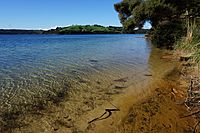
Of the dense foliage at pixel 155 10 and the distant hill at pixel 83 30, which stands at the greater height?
the dense foliage at pixel 155 10

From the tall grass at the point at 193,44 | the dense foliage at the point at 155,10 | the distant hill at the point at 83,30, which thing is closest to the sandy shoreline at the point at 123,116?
the tall grass at the point at 193,44

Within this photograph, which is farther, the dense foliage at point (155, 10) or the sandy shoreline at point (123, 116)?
the dense foliage at point (155, 10)

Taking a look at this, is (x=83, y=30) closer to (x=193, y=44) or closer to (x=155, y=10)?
(x=155, y=10)

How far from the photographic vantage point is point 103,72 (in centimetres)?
1445

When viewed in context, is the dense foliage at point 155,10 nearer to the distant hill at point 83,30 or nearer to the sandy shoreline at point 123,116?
the sandy shoreline at point 123,116

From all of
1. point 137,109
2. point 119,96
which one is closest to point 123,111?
point 137,109

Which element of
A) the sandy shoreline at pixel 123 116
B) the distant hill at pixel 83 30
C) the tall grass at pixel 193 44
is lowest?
the distant hill at pixel 83 30

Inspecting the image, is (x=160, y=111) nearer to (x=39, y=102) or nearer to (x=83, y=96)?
(x=83, y=96)

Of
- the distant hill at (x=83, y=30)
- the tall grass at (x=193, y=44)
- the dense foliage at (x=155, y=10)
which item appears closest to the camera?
the tall grass at (x=193, y=44)

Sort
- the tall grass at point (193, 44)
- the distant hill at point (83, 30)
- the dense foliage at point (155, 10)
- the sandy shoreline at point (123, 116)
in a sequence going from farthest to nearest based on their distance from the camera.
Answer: the distant hill at point (83, 30)
the dense foliage at point (155, 10)
the tall grass at point (193, 44)
the sandy shoreline at point (123, 116)

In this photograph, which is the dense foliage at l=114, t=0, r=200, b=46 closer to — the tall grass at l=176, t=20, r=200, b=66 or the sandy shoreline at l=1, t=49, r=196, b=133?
the tall grass at l=176, t=20, r=200, b=66

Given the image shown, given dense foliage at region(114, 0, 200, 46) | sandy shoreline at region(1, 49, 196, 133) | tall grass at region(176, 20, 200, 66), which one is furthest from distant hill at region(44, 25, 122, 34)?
sandy shoreline at region(1, 49, 196, 133)

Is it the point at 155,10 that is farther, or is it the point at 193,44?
the point at 155,10

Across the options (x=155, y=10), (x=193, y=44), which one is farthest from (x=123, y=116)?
(x=155, y=10)
